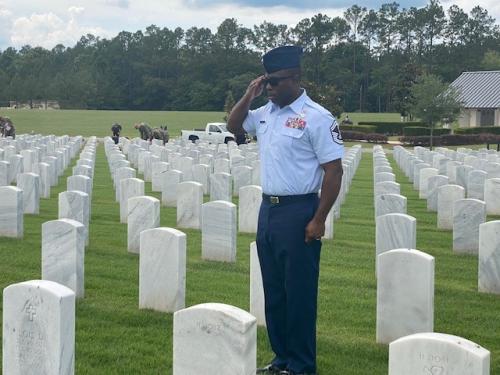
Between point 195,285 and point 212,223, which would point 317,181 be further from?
point 212,223

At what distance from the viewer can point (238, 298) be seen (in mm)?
8570

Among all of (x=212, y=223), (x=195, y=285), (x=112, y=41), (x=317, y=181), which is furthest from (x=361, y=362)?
(x=112, y=41)

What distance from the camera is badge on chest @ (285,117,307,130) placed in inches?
221

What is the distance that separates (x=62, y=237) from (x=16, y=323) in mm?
3120

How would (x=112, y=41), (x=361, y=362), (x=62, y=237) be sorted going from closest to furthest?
(x=361, y=362)
(x=62, y=237)
(x=112, y=41)

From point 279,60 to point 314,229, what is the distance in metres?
1.18

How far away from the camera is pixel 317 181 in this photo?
5.73 m

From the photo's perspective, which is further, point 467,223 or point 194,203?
point 194,203

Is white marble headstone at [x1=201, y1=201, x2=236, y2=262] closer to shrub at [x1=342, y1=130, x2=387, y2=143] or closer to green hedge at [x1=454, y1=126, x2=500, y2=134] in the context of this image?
shrub at [x1=342, y1=130, x2=387, y2=143]

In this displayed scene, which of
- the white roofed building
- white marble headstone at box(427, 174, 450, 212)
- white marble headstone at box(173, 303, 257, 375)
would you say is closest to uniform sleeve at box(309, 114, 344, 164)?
white marble headstone at box(173, 303, 257, 375)

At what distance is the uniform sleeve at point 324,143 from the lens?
18.3ft

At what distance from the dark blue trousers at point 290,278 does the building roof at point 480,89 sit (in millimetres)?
63144

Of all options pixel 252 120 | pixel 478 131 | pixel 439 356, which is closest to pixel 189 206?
pixel 252 120

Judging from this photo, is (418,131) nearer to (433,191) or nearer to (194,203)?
(433,191)
